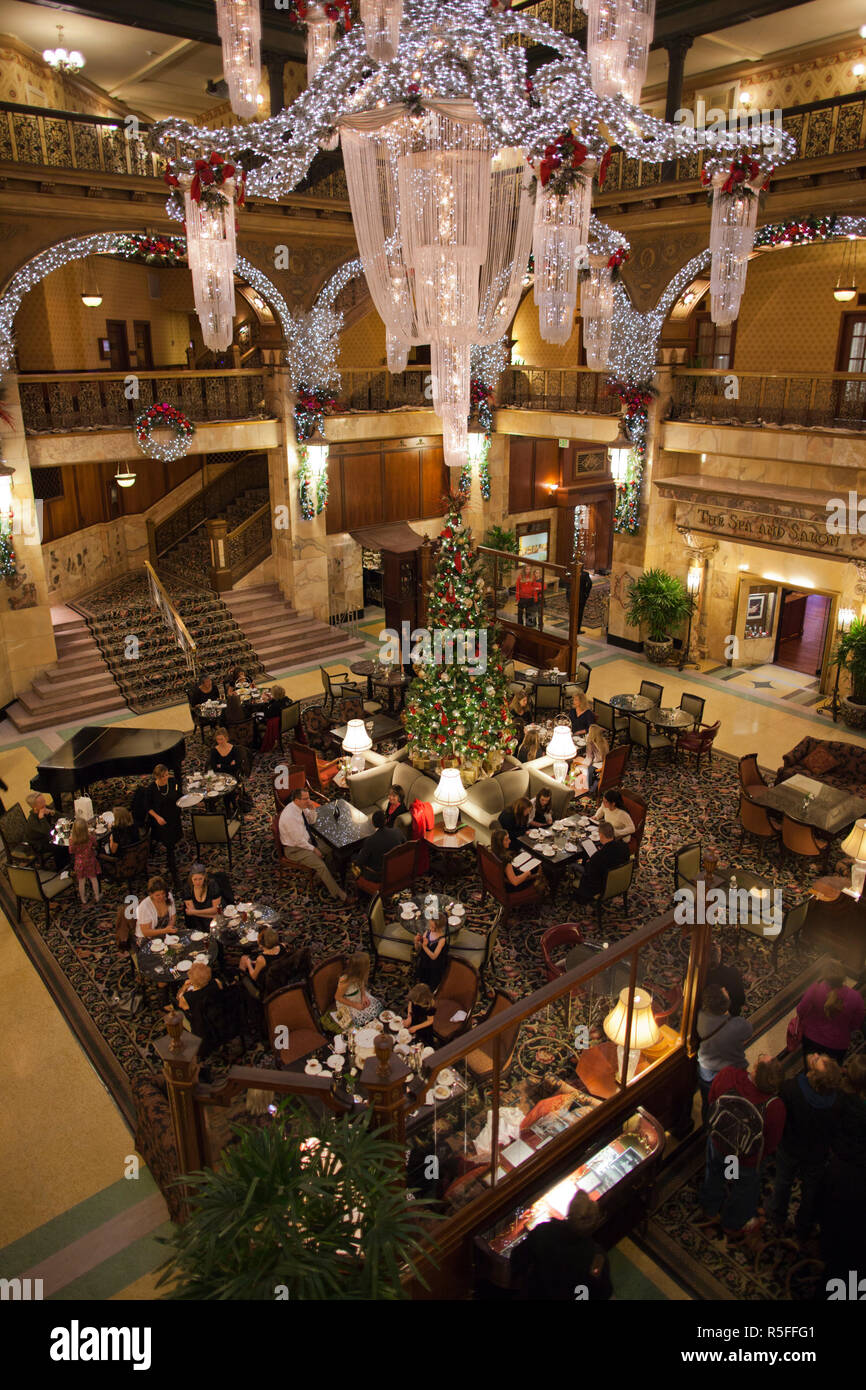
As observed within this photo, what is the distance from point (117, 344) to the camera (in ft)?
67.3

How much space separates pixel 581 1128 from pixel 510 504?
660 inches

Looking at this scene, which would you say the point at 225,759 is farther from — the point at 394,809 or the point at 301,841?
the point at 394,809

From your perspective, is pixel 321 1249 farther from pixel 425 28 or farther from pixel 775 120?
pixel 775 120

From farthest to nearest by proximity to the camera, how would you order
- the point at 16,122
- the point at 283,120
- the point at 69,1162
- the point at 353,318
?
the point at 353,318 → the point at 16,122 → the point at 283,120 → the point at 69,1162

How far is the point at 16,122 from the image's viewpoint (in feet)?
41.5

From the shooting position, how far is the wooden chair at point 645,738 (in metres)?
12.4

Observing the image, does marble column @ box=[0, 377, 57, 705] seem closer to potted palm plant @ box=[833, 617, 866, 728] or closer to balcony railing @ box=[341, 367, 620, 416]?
balcony railing @ box=[341, 367, 620, 416]

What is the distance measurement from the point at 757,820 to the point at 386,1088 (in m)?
7.09

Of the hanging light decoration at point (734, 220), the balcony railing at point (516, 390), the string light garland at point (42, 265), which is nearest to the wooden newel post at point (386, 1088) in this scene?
the hanging light decoration at point (734, 220)

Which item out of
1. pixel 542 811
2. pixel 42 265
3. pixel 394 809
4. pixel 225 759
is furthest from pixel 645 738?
pixel 42 265

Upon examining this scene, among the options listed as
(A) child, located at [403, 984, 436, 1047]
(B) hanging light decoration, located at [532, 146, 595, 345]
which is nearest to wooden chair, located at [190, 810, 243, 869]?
(A) child, located at [403, 984, 436, 1047]

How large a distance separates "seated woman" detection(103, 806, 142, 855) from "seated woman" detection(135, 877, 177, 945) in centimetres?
154

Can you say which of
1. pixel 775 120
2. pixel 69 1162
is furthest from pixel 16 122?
pixel 69 1162

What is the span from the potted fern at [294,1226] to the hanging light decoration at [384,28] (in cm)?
667
